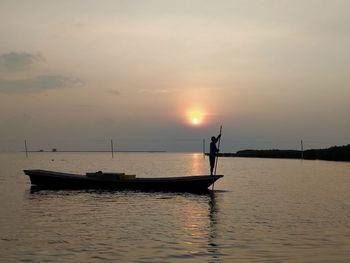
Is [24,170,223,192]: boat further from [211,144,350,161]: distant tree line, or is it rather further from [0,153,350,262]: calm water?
[211,144,350,161]: distant tree line

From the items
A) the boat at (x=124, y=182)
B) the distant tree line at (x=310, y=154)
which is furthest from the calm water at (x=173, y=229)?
the distant tree line at (x=310, y=154)

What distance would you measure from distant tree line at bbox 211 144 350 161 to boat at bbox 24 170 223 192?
7086 centimetres

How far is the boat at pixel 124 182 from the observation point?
30047 mm

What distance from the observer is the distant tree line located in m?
97.6

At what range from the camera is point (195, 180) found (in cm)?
2980

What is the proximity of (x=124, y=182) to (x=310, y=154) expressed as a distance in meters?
93.3

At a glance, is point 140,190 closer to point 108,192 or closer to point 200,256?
point 108,192

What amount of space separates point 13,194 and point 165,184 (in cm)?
932

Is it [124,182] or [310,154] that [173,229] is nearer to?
[124,182]

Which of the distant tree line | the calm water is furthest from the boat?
the distant tree line

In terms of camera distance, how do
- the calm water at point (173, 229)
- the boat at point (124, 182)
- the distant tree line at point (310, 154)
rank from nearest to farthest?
the calm water at point (173, 229) → the boat at point (124, 182) → the distant tree line at point (310, 154)

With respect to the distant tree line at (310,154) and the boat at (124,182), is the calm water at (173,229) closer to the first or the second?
the boat at (124,182)

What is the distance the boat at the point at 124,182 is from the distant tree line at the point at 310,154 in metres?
70.9

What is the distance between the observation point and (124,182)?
3056 centimetres
